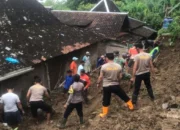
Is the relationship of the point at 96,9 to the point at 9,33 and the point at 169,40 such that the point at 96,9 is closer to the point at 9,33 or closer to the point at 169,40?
the point at 169,40

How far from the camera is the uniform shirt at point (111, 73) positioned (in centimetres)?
707

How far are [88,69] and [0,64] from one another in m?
4.85

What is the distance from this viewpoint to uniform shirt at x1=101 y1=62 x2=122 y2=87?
7.07 meters

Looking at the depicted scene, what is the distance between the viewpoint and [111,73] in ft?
23.3

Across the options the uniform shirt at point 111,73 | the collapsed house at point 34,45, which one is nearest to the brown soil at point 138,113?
the uniform shirt at point 111,73

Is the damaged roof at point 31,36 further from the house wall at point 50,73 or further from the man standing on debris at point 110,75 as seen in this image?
the man standing on debris at point 110,75

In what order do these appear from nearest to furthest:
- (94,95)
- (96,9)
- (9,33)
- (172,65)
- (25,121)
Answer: (25,121) → (94,95) → (9,33) → (172,65) → (96,9)

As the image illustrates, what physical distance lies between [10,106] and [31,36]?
520cm

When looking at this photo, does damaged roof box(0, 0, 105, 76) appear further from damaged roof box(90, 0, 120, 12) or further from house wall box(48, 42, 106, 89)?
damaged roof box(90, 0, 120, 12)

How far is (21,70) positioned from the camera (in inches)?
371

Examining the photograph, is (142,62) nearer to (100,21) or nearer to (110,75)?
(110,75)

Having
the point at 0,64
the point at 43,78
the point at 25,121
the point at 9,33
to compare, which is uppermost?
the point at 9,33

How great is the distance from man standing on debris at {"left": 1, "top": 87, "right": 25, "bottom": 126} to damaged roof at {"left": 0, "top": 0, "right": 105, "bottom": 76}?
128 cm

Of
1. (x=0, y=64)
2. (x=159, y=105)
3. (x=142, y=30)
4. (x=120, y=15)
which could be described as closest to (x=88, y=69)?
(x=0, y=64)
